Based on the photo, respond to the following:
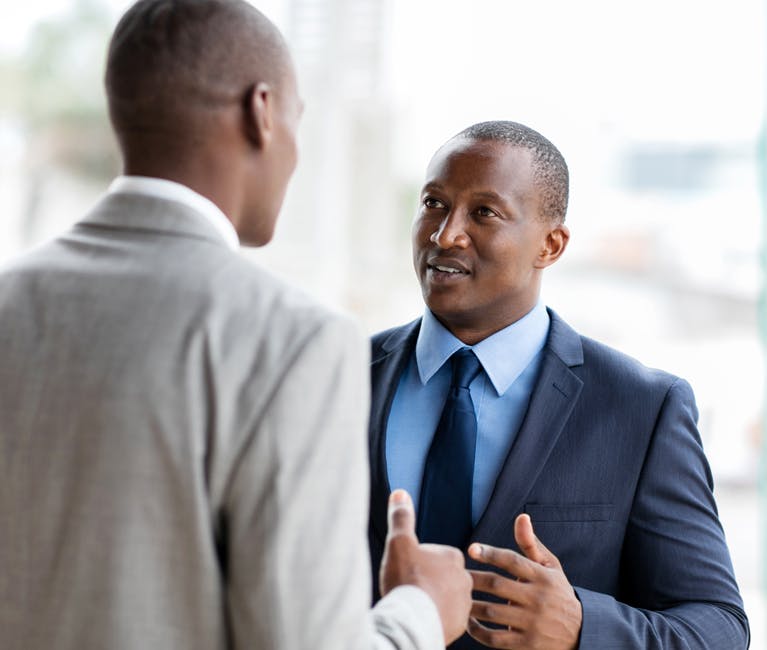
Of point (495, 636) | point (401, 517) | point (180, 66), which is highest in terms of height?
point (180, 66)

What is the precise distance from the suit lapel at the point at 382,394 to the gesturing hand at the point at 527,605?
0.28 metres

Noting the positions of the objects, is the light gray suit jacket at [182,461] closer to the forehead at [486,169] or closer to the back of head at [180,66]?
the back of head at [180,66]

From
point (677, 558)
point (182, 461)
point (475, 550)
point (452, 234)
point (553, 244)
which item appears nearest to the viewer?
point (182, 461)

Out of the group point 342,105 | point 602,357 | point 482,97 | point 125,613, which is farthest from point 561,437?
point 342,105

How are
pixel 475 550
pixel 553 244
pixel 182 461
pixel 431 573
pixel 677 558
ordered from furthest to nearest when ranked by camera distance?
pixel 553 244 → pixel 677 558 → pixel 475 550 → pixel 431 573 → pixel 182 461

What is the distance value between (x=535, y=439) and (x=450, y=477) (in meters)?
0.14

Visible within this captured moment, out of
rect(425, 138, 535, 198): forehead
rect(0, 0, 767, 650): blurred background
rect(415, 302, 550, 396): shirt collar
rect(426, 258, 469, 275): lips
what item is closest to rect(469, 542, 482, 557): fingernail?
rect(415, 302, 550, 396): shirt collar

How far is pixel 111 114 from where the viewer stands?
1009 millimetres

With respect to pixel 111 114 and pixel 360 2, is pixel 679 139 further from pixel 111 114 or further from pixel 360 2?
pixel 111 114

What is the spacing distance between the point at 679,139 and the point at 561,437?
3.74 m

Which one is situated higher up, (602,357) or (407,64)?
(407,64)

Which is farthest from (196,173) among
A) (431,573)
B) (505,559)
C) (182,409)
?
(505,559)

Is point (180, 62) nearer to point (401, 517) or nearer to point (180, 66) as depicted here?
point (180, 66)

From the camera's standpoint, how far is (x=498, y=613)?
50.0 inches
